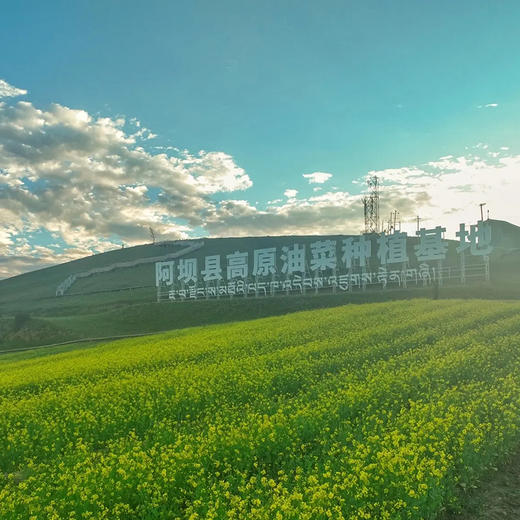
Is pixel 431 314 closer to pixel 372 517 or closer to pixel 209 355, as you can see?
pixel 209 355

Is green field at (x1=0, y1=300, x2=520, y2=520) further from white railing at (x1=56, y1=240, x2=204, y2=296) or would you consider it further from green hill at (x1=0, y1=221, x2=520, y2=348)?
white railing at (x1=56, y1=240, x2=204, y2=296)

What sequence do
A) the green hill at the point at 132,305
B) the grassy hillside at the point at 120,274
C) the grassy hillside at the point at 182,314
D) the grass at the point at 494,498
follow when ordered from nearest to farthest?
the grass at the point at 494,498 < the grassy hillside at the point at 182,314 < the green hill at the point at 132,305 < the grassy hillside at the point at 120,274

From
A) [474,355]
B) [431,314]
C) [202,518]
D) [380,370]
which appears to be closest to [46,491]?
[202,518]

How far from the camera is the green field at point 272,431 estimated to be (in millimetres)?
8148

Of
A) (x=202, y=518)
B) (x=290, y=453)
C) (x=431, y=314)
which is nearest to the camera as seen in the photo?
(x=202, y=518)

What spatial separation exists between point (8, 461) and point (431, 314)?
82.8ft

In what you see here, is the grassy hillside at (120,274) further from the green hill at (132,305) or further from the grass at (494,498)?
the grass at (494,498)

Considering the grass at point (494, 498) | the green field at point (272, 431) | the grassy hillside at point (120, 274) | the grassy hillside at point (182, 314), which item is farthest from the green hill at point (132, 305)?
the grass at point (494, 498)

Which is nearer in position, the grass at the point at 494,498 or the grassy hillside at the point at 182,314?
the grass at the point at 494,498

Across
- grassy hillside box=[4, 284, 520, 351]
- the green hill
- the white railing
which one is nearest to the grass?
grassy hillside box=[4, 284, 520, 351]

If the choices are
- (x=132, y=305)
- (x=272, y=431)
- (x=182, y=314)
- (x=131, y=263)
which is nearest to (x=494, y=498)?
(x=272, y=431)

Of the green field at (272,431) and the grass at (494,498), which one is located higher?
the green field at (272,431)

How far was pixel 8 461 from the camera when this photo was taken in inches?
507

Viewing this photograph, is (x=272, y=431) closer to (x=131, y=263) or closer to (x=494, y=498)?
(x=494, y=498)
